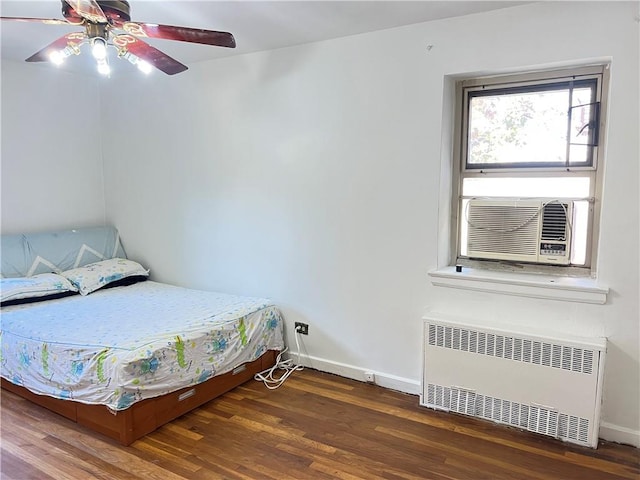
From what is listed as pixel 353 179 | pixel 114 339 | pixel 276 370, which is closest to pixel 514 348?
pixel 353 179

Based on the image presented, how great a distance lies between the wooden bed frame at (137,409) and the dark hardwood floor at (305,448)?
0.15 ft

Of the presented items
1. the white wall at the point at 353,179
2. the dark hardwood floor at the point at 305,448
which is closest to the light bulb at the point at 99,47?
the white wall at the point at 353,179

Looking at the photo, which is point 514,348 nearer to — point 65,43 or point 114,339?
point 114,339

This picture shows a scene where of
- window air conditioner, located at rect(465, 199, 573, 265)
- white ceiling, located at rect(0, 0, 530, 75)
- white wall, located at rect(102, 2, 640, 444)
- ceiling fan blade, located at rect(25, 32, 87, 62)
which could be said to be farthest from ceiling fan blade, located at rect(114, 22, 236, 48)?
window air conditioner, located at rect(465, 199, 573, 265)

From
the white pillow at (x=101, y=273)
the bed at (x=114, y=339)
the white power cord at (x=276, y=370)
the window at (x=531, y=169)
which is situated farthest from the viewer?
the white pillow at (x=101, y=273)

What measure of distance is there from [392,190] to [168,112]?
2.23 m

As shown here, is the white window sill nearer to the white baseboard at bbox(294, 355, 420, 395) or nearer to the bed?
the white baseboard at bbox(294, 355, 420, 395)

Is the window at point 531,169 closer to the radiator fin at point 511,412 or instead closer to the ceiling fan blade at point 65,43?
the radiator fin at point 511,412

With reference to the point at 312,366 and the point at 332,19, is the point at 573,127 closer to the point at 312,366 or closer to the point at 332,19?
the point at 332,19

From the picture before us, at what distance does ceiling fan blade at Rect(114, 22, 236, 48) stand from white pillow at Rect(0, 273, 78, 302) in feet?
7.50

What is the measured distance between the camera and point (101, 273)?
3838mm

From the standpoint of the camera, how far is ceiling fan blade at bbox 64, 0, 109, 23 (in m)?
1.65

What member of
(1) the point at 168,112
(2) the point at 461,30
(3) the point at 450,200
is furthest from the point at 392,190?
(1) the point at 168,112

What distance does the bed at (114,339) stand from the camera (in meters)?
2.41
